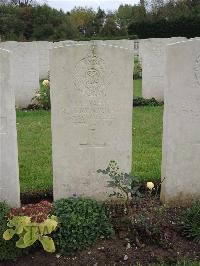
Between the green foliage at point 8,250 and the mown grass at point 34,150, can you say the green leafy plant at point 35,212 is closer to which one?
the green foliage at point 8,250

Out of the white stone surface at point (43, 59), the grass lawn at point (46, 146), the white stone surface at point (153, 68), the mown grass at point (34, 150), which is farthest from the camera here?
the white stone surface at point (43, 59)

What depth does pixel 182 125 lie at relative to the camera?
15.6 ft

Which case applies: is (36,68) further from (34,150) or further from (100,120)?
(100,120)

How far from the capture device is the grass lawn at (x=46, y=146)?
230 inches

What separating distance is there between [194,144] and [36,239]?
1.99 meters

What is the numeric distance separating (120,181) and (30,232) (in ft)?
3.51

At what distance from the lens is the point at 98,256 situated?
407 cm

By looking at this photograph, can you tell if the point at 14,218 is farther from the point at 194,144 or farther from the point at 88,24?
the point at 88,24

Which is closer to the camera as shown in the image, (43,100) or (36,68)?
(43,100)

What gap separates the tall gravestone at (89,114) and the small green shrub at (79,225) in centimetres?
47

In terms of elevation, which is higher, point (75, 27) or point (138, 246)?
point (75, 27)

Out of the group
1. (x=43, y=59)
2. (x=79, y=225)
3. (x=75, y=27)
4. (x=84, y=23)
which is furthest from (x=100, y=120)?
(x=84, y=23)

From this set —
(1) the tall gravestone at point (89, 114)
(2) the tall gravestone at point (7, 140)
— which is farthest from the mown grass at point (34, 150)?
(1) the tall gravestone at point (89, 114)

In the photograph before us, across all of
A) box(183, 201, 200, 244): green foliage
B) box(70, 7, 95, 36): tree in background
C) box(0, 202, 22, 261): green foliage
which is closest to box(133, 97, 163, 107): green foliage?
box(183, 201, 200, 244): green foliage
